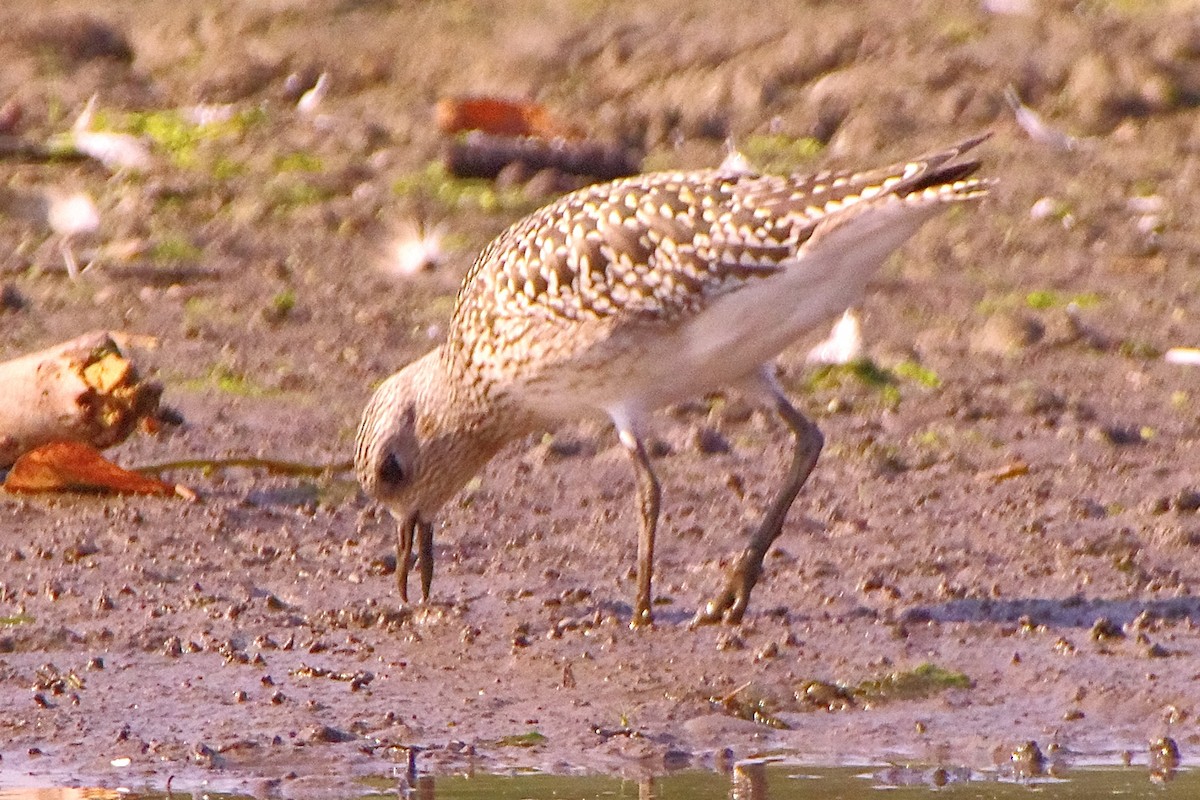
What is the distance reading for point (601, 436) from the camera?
8.81m

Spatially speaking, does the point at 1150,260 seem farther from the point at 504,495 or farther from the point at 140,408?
the point at 140,408

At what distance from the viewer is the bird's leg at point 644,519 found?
6.98m

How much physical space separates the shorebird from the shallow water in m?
1.05

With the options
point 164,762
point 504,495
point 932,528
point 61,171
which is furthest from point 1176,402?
point 61,171

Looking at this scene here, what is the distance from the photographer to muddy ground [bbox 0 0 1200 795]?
6.43 metres

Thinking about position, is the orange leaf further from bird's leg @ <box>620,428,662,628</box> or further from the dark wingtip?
the dark wingtip

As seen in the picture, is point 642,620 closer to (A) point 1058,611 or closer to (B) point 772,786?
(B) point 772,786

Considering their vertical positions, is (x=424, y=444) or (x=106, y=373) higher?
(x=106, y=373)

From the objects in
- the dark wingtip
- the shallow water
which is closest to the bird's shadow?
the shallow water

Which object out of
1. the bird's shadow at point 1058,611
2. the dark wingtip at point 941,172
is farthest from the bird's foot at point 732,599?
the dark wingtip at point 941,172

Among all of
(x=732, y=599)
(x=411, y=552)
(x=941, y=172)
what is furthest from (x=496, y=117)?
(x=941, y=172)

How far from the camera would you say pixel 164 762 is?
6043 millimetres

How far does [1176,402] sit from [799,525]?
203 cm

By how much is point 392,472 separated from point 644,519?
85cm
